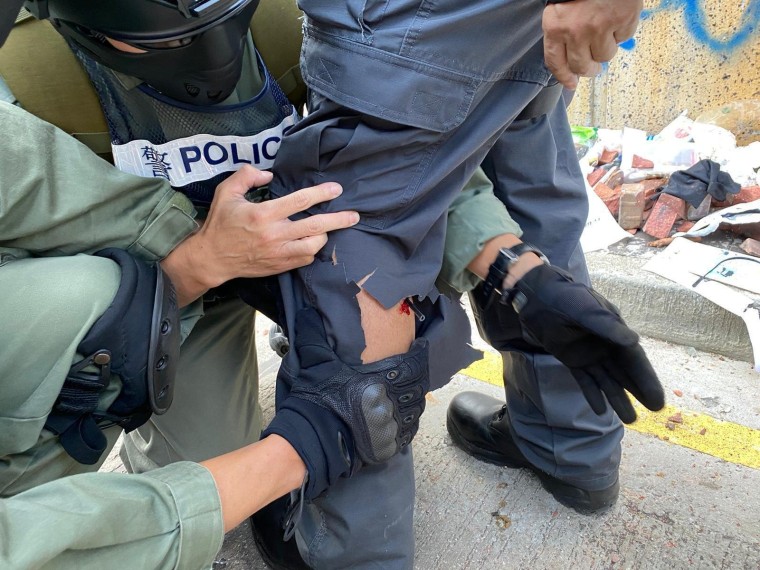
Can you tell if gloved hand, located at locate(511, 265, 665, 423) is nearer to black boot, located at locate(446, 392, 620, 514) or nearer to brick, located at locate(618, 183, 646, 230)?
black boot, located at locate(446, 392, 620, 514)

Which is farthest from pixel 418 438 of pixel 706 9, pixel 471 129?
pixel 706 9

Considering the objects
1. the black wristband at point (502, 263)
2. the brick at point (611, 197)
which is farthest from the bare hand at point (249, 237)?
the brick at point (611, 197)

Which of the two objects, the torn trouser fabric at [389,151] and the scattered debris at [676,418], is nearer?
the torn trouser fabric at [389,151]

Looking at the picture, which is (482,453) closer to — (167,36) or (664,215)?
(167,36)

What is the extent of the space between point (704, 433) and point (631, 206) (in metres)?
1.11

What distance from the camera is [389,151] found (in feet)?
3.54

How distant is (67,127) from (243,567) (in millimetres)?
1053

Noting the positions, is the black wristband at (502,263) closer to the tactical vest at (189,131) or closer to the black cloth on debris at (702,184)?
the tactical vest at (189,131)

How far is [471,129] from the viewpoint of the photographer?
1090 millimetres

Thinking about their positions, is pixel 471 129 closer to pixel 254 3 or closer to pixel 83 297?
pixel 254 3

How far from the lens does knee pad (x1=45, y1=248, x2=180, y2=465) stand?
104 cm

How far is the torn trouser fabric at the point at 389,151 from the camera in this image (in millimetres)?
981

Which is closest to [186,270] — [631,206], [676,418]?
[676,418]

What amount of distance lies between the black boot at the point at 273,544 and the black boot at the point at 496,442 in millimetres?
563
